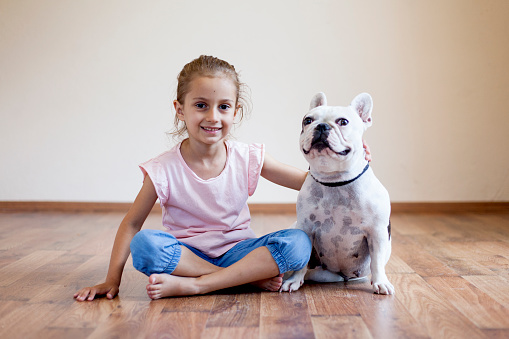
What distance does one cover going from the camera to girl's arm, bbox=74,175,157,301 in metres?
1.39

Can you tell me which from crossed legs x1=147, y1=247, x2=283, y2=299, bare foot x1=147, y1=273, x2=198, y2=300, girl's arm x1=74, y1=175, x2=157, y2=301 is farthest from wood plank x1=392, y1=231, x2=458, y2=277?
girl's arm x1=74, y1=175, x2=157, y2=301

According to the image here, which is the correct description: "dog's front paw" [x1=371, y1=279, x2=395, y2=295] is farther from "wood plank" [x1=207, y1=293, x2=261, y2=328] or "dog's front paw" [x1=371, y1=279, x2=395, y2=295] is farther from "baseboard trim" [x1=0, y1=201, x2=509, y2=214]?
"baseboard trim" [x1=0, y1=201, x2=509, y2=214]

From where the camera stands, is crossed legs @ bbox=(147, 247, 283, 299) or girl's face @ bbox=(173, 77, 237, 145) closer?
crossed legs @ bbox=(147, 247, 283, 299)

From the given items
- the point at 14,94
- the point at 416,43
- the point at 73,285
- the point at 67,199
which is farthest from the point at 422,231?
the point at 14,94

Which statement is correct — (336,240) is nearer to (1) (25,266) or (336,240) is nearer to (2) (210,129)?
(2) (210,129)

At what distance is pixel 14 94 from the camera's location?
312 cm

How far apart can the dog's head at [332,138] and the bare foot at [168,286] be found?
1.41ft

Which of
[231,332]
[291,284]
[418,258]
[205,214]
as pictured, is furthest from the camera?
[418,258]

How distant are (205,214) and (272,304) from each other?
35 cm

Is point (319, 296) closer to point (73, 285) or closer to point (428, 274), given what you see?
point (428, 274)

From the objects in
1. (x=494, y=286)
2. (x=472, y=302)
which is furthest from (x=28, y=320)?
(x=494, y=286)

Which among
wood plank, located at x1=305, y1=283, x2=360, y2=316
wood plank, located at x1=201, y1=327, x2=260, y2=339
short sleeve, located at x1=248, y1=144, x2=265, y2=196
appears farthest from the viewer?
short sleeve, located at x1=248, y1=144, x2=265, y2=196

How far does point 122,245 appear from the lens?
57.7 inches

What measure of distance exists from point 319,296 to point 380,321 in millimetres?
228
